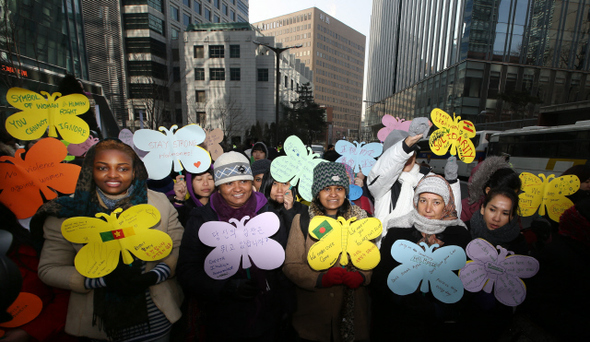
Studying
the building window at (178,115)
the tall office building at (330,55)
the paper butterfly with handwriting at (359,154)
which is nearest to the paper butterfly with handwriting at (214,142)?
the paper butterfly with handwriting at (359,154)

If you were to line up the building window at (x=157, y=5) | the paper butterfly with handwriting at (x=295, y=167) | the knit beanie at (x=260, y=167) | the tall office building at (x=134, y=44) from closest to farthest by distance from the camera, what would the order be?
the paper butterfly with handwriting at (x=295, y=167) < the knit beanie at (x=260, y=167) < the tall office building at (x=134, y=44) < the building window at (x=157, y=5)

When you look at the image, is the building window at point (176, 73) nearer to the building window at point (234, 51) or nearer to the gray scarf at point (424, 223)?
the building window at point (234, 51)

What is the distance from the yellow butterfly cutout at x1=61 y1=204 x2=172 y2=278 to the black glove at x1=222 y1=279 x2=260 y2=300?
54cm

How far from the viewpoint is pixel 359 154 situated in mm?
3574

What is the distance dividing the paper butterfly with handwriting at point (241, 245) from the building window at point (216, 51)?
3491 cm

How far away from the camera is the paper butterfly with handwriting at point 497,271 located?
1760 mm

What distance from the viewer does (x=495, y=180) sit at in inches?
112

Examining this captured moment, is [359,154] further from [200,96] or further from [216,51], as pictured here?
[216,51]

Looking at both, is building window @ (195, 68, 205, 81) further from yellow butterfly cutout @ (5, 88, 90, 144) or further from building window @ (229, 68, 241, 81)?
yellow butterfly cutout @ (5, 88, 90, 144)

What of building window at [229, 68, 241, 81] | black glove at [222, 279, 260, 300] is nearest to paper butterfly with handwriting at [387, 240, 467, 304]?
black glove at [222, 279, 260, 300]

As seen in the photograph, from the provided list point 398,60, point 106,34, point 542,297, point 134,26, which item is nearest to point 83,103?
point 542,297

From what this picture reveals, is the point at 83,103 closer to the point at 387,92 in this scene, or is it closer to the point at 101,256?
the point at 101,256

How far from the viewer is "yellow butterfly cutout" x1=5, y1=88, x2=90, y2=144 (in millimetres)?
1801

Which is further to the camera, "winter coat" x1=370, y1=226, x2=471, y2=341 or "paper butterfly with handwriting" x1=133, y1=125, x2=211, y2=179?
"paper butterfly with handwriting" x1=133, y1=125, x2=211, y2=179
